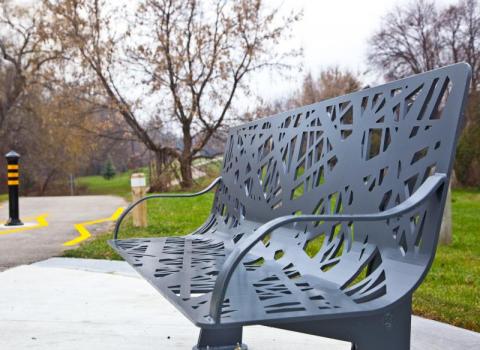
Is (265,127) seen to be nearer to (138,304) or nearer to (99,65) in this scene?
(138,304)

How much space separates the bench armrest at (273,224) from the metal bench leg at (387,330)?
298 millimetres

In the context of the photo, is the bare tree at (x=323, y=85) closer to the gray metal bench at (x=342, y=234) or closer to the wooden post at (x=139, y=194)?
the wooden post at (x=139, y=194)

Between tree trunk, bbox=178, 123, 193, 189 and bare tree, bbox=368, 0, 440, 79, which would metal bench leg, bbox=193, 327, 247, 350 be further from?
bare tree, bbox=368, 0, 440, 79

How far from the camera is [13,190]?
29.7ft

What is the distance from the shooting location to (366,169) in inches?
91.0

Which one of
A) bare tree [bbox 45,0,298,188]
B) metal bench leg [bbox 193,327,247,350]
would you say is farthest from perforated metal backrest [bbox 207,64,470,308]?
bare tree [bbox 45,0,298,188]

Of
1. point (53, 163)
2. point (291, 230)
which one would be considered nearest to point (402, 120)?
point (291, 230)

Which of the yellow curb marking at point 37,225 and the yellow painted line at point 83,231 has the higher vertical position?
the yellow curb marking at point 37,225

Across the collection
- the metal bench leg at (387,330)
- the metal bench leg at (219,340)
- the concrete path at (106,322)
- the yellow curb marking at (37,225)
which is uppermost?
the metal bench leg at (387,330)

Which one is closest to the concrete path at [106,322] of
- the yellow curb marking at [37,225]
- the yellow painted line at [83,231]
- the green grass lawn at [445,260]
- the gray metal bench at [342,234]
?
the green grass lawn at [445,260]

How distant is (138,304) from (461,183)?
59.1 feet

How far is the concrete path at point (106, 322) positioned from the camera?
3061mm

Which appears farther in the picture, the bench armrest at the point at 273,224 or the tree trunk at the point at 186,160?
the tree trunk at the point at 186,160

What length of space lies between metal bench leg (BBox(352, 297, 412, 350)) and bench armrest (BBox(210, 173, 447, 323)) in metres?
0.30
